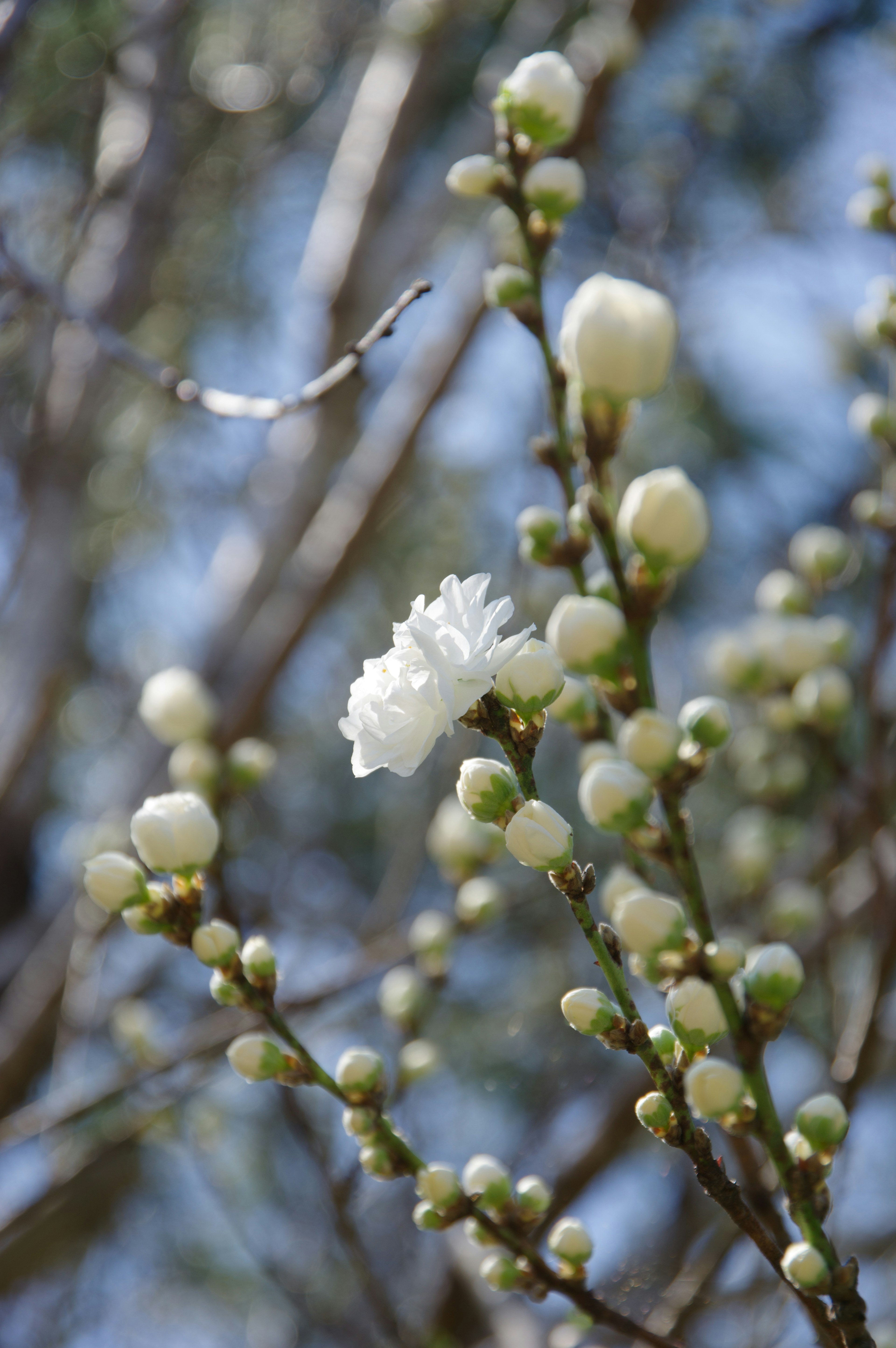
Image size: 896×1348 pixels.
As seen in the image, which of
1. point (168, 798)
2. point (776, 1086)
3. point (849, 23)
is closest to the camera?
point (168, 798)

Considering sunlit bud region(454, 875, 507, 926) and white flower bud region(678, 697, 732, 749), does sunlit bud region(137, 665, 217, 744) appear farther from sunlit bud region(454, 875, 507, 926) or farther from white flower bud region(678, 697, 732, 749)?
white flower bud region(678, 697, 732, 749)

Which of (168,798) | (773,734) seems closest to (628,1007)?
(168,798)

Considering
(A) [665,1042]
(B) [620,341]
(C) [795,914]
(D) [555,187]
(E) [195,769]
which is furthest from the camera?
(C) [795,914]

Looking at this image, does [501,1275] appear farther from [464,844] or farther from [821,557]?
[821,557]

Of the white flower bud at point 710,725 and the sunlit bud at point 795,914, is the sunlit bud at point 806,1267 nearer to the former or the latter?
the white flower bud at point 710,725

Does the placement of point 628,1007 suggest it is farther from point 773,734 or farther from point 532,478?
point 773,734

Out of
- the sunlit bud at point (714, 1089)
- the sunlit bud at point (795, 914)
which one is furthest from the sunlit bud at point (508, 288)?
the sunlit bud at point (795, 914)

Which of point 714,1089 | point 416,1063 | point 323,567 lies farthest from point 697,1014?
point 323,567
